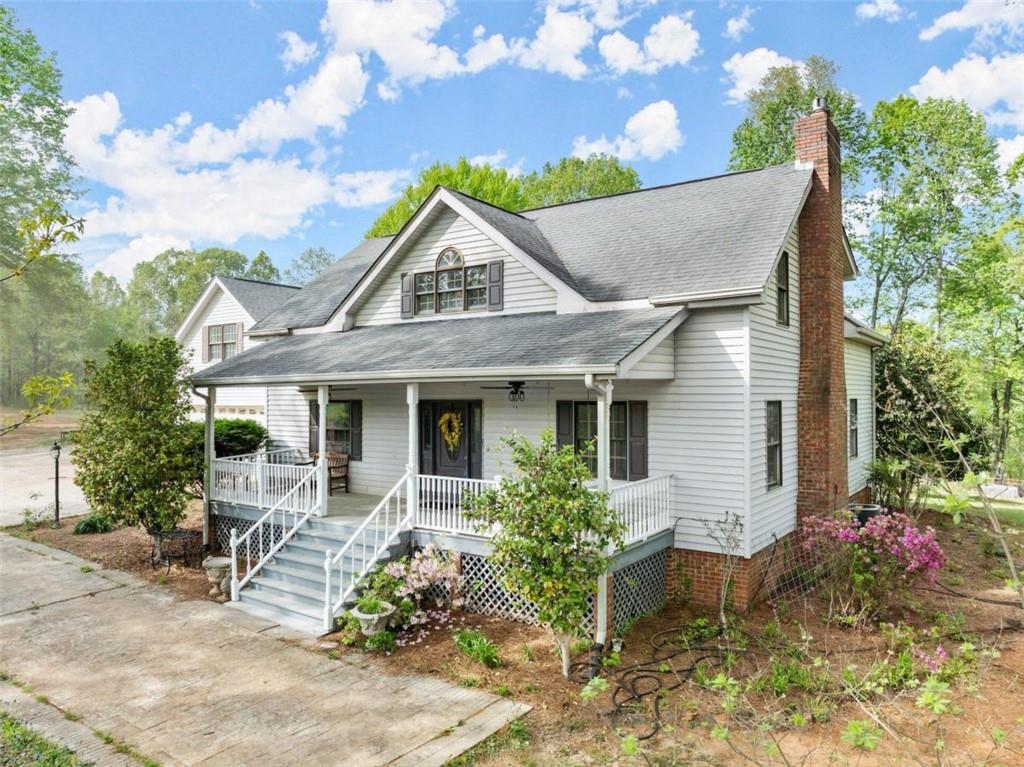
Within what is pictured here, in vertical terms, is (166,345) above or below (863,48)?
below

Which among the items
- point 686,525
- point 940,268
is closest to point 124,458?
point 686,525

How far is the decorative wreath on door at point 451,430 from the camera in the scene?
502 inches

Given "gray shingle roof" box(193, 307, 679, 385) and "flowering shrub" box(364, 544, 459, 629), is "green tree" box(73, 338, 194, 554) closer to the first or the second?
"gray shingle roof" box(193, 307, 679, 385)

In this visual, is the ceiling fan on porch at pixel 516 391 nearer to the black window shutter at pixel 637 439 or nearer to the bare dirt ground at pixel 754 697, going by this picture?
the black window shutter at pixel 637 439

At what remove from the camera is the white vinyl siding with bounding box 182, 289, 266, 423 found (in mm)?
24172

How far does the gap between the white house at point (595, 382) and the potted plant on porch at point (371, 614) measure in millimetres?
607

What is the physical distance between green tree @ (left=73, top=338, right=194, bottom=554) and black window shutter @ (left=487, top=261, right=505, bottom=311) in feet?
21.7

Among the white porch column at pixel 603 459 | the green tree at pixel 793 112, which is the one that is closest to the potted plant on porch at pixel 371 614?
the white porch column at pixel 603 459

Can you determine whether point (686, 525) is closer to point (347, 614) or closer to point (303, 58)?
Answer: point (347, 614)

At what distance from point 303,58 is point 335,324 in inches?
363

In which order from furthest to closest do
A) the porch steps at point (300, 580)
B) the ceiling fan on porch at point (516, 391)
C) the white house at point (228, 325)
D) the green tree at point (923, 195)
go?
1. the green tree at point (923, 195)
2. the white house at point (228, 325)
3. the ceiling fan on porch at point (516, 391)
4. the porch steps at point (300, 580)

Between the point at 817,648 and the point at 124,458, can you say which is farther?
the point at 124,458

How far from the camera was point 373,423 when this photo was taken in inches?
553

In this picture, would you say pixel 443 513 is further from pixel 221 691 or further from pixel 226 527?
pixel 226 527
